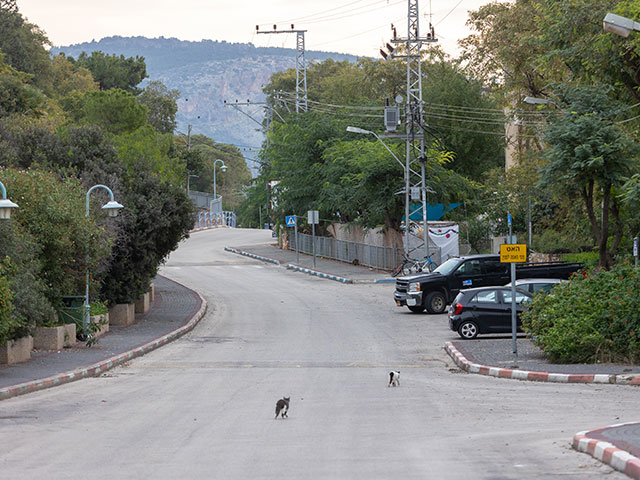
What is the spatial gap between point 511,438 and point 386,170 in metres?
40.9

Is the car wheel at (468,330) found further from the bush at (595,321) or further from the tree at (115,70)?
the tree at (115,70)

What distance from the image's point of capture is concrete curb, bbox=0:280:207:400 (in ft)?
57.3

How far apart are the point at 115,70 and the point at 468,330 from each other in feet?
278

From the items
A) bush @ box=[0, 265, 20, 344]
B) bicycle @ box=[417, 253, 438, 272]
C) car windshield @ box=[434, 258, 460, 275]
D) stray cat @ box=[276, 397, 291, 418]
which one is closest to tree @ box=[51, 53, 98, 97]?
bicycle @ box=[417, 253, 438, 272]

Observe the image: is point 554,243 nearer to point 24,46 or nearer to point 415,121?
point 415,121

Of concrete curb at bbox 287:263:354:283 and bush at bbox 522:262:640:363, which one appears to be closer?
bush at bbox 522:262:640:363

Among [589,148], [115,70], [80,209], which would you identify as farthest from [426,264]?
[115,70]

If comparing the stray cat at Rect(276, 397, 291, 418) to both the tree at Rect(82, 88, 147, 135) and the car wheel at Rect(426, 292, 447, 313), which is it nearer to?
the car wheel at Rect(426, 292, 447, 313)

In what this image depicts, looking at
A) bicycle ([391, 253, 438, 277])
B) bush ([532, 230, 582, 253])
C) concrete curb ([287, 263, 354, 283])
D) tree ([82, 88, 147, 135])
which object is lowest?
concrete curb ([287, 263, 354, 283])

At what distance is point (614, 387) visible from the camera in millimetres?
17203

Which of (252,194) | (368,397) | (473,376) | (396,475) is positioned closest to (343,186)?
(252,194)

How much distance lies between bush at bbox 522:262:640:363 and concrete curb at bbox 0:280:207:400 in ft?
33.8

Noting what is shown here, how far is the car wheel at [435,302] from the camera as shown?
3450 centimetres

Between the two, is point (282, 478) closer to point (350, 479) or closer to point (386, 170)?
point (350, 479)
